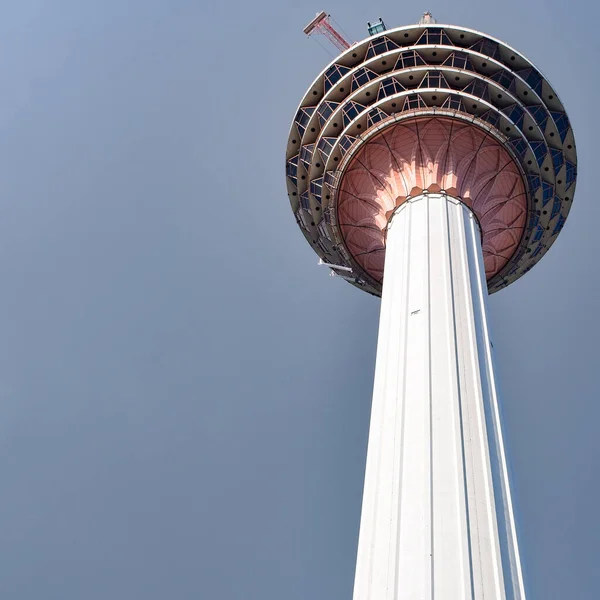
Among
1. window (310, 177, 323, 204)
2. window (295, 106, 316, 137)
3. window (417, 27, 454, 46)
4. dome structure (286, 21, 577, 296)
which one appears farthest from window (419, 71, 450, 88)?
window (310, 177, 323, 204)

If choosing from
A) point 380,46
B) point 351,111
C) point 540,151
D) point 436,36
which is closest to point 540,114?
point 540,151

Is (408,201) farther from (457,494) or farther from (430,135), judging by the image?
(457,494)

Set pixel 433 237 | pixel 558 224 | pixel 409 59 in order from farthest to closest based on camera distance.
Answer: pixel 558 224 → pixel 409 59 → pixel 433 237

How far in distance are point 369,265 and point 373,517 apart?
1958cm

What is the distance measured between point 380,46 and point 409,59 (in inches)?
74.9

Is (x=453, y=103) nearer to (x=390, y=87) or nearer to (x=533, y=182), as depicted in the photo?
(x=390, y=87)

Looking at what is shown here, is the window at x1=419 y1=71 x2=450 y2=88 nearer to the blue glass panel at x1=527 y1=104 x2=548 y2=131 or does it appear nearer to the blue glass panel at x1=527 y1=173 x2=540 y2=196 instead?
the blue glass panel at x1=527 y1=104 x2=548 y2=131

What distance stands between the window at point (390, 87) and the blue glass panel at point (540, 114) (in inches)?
279

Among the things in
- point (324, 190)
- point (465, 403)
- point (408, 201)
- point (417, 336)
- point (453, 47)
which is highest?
point (453, 47)

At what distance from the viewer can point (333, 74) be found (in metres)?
37.0

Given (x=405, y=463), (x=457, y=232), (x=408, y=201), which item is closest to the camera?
(x=405, y=463)

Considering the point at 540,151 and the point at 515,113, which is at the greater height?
the point at 515,113

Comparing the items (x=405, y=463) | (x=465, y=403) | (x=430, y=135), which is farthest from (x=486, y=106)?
(x=405, y=463)

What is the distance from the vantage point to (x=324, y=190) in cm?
3603
